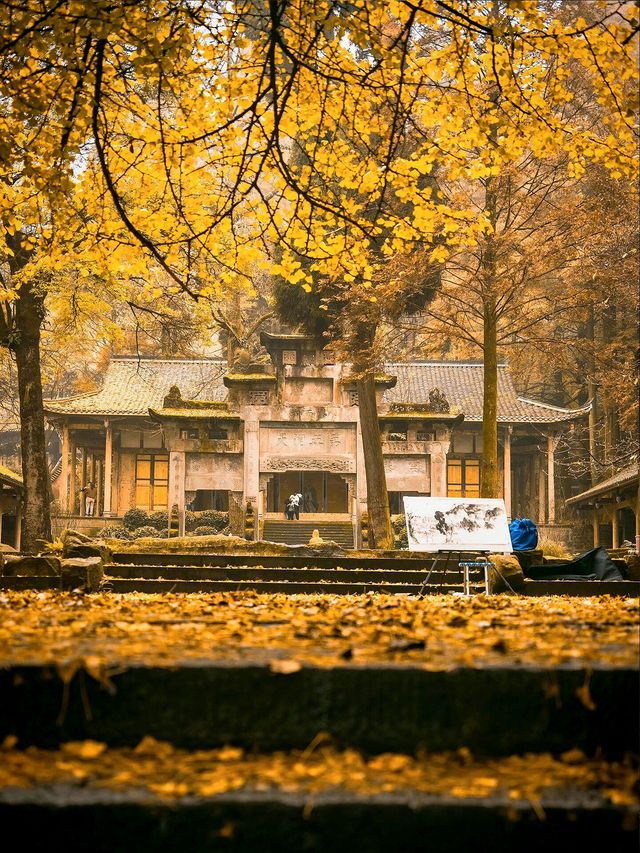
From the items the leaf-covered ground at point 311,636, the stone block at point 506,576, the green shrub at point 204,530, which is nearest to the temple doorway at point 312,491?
the green shrub at point 204,530

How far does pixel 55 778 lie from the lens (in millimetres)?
3053

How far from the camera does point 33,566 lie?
1095 cm

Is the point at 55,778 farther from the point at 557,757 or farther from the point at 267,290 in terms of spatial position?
the point at 267,290

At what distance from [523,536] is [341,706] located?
36.2 feet

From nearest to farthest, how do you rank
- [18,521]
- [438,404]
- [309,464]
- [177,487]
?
[18,521] < [177,487] < [309,464] < [438,404]

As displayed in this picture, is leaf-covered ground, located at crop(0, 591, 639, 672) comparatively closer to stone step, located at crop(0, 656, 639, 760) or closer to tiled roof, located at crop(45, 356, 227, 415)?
stone step, located at crop(0, 656, 639, 760)

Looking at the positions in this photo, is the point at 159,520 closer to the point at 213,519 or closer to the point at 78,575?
the point at 213,519

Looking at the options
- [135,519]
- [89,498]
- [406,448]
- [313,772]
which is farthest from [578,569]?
[89,498]

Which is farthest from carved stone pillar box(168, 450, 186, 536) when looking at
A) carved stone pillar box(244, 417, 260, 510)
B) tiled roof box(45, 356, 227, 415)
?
tiled roof box(45, 356, 227, 415)

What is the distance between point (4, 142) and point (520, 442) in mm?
33596

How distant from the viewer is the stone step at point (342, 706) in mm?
3311

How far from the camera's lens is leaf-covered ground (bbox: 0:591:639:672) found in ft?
11.3

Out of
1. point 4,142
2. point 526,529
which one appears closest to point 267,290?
point 526,529

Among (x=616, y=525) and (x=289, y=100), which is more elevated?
(x=289, y=100)
